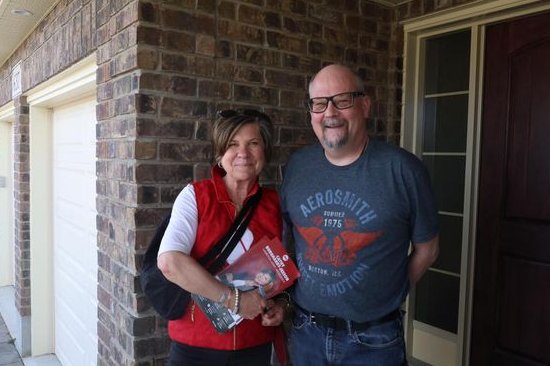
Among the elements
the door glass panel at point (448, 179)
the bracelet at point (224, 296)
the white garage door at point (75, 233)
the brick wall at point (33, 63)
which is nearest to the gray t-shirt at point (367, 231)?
the bracelet at point (224, 296)

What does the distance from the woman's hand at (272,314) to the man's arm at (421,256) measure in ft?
1.82

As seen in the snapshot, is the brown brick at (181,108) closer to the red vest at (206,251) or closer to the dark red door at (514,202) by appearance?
the red vest at (206,251)

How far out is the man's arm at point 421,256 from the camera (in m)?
1.90

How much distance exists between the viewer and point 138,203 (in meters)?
2.22

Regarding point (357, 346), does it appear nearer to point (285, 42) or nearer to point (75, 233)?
point (285, 42)

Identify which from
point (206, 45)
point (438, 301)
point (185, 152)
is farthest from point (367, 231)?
point (438, 301)

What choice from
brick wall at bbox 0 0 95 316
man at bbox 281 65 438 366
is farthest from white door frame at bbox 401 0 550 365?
brick wall at bbox 0 0 95 316

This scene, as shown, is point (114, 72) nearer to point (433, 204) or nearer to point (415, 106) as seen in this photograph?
point (433, 204)

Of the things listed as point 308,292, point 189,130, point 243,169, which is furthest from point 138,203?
point 308,292

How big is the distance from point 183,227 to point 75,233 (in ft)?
8.76

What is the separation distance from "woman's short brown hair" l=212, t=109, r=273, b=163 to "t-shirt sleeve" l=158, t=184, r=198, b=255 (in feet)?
0.66

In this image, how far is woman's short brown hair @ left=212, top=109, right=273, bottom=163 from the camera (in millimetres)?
1856

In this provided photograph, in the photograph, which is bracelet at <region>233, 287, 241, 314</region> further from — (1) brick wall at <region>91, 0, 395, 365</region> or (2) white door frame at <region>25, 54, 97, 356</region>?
(2) white door frame at <region>25, 54, 97, 356</region>

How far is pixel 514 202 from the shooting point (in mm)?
2752
